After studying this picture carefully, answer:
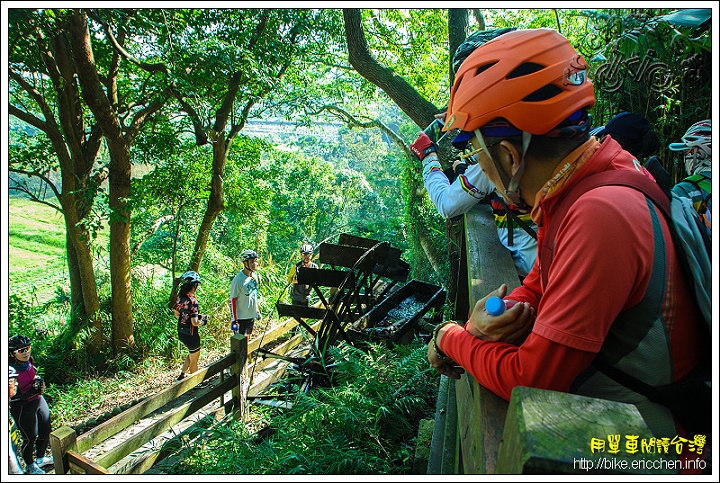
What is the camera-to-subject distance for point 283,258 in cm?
2172

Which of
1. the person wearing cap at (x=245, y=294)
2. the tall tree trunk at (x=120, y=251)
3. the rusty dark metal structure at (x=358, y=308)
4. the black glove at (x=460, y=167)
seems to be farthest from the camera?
the tall tree trunk at (x=120, y=251)

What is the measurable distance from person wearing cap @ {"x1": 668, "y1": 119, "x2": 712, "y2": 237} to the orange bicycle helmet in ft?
4.50

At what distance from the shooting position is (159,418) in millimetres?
5660

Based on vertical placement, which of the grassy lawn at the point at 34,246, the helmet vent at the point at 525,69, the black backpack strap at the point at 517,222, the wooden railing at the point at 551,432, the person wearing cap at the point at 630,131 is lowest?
the grassy lawn at the point at 34,246

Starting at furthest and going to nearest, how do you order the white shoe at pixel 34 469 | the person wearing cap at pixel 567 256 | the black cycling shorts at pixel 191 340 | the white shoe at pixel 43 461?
the black cycling shorts at pixel 191 340
the white shoe at pixel 43 461
the white shoe at pixel 34 469
the person wearing cap at pixel 567 256

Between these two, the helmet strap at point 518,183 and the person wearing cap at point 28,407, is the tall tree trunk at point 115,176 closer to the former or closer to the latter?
the person wearing cap at point 28,407

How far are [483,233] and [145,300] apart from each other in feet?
33.7

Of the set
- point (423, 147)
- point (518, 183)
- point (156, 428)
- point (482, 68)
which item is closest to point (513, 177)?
point (518, 183)

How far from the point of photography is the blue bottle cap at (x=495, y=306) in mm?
1173

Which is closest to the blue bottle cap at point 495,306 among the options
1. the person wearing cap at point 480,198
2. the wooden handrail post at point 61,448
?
the person wearing cap at point 480,198

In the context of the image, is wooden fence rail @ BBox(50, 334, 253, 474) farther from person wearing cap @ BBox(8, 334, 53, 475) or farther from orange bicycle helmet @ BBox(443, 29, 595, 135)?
orange bicycle helmet @ BBox(443, 29, 595, 135)

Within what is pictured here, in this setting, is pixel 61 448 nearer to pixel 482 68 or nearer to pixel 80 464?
pixel 80 464

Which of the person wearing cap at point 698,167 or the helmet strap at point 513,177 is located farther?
the person wearing cap at point 698,167

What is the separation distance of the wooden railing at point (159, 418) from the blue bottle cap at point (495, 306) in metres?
3.76
